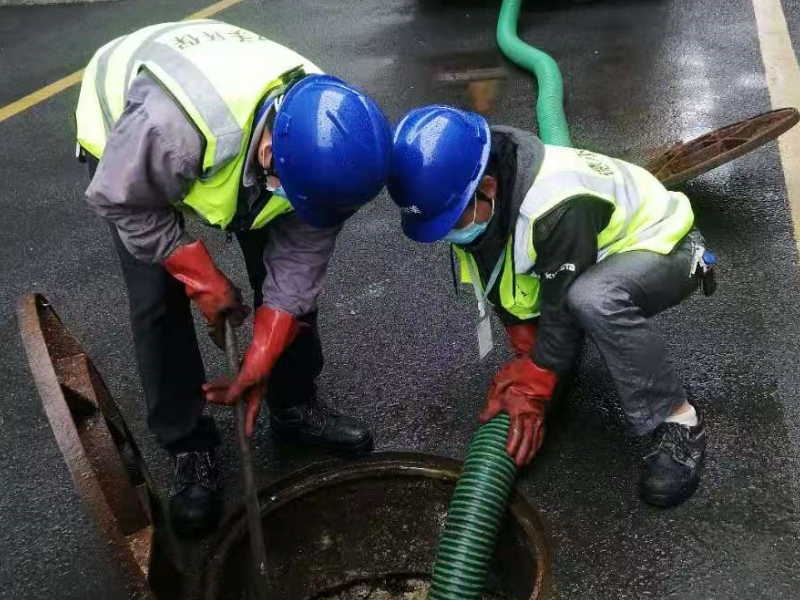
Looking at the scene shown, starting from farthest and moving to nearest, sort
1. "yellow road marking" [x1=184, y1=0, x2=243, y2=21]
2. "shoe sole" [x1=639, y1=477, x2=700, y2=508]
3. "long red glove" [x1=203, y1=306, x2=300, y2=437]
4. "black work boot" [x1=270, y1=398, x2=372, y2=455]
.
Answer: "yellow road marking" [x1=184, y1=0, x2=243, y2=21] < "black work boot" [x1=270, y1=398, x2=372, y2=455] < "shoe sole" [x1=639, y1=477, x2=700, y2=508] < "long red glove" [x1=203, y1=306, x2=300, y2=437]

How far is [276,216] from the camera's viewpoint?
2611mm

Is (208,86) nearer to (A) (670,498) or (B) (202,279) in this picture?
(B) (202,279)

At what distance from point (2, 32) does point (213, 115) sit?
7548 millimetres

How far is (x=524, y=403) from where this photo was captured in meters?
2.91

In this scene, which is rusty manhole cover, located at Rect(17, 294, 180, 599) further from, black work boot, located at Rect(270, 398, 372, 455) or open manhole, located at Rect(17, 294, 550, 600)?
black work boot, located at Rect(270, 398, 372, 455)

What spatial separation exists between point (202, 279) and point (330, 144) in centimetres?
63

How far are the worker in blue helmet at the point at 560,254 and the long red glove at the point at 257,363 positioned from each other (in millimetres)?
487

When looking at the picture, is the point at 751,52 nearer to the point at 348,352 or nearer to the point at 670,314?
the point at 670,314

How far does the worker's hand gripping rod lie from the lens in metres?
2.49

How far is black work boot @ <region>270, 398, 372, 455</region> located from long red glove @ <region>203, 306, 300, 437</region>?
21.6 inches

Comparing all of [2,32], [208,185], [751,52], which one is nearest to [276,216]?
[208,185]

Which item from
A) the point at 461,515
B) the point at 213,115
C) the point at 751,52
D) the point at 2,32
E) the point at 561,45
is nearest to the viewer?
the point at 213,115

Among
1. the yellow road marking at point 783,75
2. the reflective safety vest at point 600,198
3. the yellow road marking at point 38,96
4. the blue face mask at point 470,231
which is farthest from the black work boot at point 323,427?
the yellow road marking at point 38,96

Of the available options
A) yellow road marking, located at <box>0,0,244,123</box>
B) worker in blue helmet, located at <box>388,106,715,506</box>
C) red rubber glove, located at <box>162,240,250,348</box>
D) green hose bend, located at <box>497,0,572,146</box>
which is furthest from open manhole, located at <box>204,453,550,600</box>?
yellow road marking, located at <box>0,0,244,123</box>
